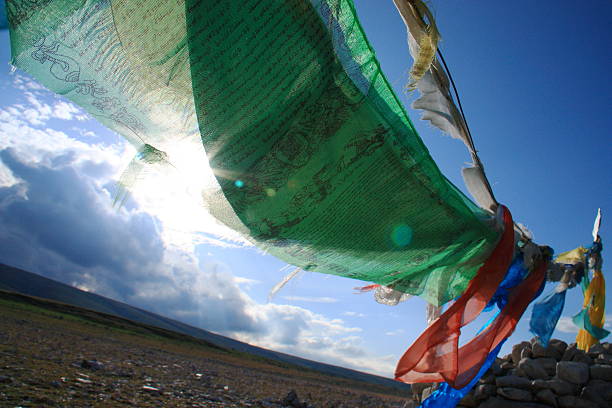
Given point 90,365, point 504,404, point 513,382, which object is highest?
point 513,382

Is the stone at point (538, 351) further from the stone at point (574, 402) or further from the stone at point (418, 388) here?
the stone at point (418, 388)

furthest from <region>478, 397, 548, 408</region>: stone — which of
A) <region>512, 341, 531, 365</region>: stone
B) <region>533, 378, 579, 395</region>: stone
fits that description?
<region>512, 341, 531, 365</region>: stone

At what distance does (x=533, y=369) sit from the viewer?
468 centimetres

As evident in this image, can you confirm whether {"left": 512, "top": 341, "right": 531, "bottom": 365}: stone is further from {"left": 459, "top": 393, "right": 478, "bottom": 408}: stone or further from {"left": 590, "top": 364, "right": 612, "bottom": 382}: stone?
{"left": 459, "top": 393, "right": 478, "bottom": 408}: stone

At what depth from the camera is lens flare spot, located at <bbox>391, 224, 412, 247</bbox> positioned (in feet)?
8.30

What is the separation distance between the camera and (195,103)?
1823mm

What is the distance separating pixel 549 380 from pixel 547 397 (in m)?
0.25

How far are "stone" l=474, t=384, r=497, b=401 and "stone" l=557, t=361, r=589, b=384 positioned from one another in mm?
824

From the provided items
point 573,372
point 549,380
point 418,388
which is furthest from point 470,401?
point 573,372

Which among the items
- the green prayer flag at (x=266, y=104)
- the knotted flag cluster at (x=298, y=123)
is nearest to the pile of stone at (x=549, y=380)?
the knotted flag cluster at (x=298, y=123)

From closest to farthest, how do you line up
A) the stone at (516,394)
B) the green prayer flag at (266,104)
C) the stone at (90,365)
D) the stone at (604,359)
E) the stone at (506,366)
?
the green prayer flag at (266,104), the stone at (516,394), the stone at (604,359), the stone at (506,366), the stone at (90,365)

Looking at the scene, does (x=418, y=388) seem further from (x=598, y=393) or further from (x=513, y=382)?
(x=598, y=393)

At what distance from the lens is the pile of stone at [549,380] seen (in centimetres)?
423

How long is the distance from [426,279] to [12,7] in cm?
326
